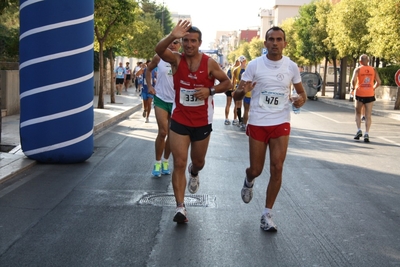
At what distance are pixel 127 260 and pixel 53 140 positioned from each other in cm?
531

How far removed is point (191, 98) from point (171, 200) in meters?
1.61

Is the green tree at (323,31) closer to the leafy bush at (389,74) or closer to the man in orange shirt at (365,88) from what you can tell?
the leafy bush at (389,74)

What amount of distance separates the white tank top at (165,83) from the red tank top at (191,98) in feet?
7.80

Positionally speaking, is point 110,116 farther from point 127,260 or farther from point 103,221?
point 127,260

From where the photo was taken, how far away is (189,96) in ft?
21.7

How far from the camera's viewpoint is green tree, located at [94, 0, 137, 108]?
874 inches

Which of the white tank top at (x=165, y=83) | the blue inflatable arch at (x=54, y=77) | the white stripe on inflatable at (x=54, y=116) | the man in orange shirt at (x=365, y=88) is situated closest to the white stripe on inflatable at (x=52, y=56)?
the blue inflatable arch at (x=54, y=77)

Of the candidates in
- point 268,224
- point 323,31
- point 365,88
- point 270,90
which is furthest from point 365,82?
point 323,31

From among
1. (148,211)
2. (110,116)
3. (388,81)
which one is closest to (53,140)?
(148,211)

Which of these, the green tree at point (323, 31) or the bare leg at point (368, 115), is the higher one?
the green tree at point (323, 31)

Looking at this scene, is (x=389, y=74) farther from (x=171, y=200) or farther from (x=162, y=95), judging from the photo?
(x=171, y=200)

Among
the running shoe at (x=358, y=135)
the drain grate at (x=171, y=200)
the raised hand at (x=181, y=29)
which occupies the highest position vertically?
the raised hand at (x=181, y=29)

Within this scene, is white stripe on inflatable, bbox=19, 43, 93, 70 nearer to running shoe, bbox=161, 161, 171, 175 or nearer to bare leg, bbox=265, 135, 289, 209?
running shoe, bbox=161, 161, 171, 175

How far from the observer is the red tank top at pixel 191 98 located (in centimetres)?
655
